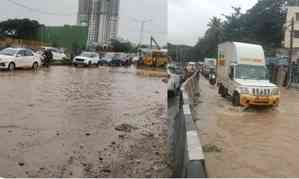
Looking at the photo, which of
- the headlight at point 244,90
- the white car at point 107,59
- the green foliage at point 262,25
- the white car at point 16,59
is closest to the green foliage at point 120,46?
the green foliage at point 262,25

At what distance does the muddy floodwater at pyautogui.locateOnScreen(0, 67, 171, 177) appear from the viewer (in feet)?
22.2

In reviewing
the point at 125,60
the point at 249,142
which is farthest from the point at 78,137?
the point at 125,60

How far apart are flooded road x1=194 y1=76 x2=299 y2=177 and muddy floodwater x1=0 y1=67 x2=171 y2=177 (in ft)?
3.60

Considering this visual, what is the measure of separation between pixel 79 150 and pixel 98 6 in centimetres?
6009

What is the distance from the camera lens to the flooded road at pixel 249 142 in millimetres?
7457

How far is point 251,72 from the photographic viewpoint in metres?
19.3

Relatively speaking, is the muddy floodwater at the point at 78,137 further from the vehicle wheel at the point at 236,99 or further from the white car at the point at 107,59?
the white car at the point at 107,59

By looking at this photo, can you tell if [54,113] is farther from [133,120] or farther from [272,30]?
[272,30]

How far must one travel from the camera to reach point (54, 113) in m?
11.6

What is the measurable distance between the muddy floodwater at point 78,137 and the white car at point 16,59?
1076cm

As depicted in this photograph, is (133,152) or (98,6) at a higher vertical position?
(98,6)

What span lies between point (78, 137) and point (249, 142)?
14.0 feet

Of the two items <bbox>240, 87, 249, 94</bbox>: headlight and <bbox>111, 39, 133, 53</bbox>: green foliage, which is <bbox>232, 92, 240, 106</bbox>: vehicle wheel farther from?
<bbox>111, 39, 133, 53</bbox>: green foliage

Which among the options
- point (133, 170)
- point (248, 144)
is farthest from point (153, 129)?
point (133, 170)
